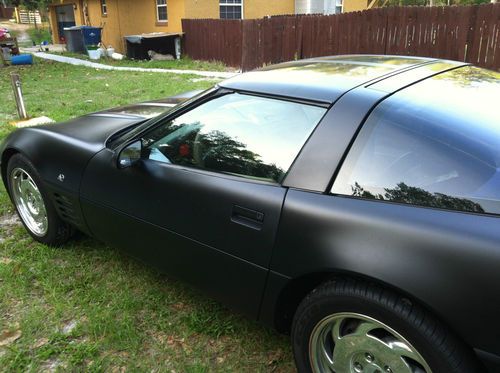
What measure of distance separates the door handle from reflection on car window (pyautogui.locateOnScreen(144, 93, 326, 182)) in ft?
0.59

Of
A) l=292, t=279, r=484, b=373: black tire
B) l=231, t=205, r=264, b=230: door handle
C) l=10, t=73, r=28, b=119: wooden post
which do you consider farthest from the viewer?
l=10, t=73, r=28, b=119: wooden post

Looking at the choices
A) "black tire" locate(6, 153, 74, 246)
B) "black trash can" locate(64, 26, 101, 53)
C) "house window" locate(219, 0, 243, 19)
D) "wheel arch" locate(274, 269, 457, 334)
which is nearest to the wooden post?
"black tire" locate(6, 153, 74, 246)

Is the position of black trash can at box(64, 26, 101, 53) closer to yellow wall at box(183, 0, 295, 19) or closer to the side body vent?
yellow wall at box(183, 0, 295, 19)

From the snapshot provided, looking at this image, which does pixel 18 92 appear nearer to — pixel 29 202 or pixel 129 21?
pixel 29 202

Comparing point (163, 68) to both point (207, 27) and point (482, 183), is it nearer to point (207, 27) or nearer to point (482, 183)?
point (207, 27)

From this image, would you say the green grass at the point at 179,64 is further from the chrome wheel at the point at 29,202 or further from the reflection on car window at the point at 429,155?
the reflection on car window at the point at 429,155

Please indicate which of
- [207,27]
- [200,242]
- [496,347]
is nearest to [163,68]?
[207,27]

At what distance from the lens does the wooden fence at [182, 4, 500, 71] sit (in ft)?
33.1

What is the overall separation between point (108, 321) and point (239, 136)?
4.47ft

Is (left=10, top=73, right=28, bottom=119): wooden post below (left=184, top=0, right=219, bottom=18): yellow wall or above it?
below

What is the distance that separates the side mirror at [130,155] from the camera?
8.53 ft

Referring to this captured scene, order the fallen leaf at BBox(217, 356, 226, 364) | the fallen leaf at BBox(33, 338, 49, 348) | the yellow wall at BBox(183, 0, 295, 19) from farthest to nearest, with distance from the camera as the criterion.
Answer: the yellow wall at BBox(183, 0, 295, 19) < the fallen leaf at BBox(33, 338, 49, 348) < the fallen leaf at BBox(217, 356, 226, 364)

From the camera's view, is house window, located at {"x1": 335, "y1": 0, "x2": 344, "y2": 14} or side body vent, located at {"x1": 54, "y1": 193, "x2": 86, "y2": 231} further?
house window, located at {"x1": 335, "y1": 0, "x2": 344, "y2": 14}

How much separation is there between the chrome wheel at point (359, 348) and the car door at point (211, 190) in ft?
1.18
